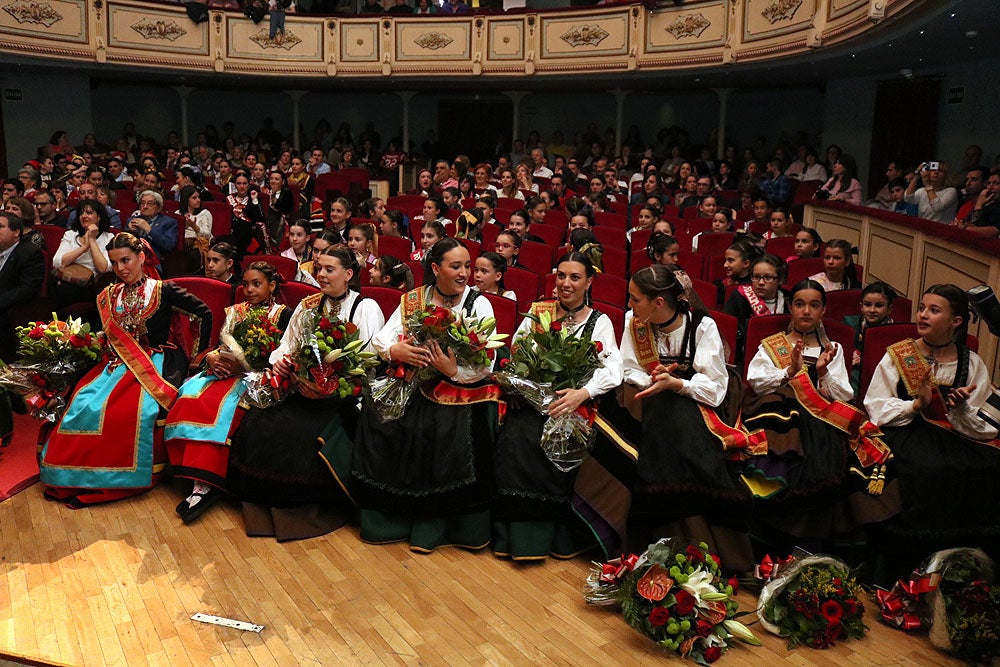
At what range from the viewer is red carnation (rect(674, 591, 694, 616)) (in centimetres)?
284

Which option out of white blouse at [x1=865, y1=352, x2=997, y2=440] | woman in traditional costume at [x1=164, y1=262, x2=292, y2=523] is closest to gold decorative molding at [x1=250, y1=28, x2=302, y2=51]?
woman in traditional costume at [x1=164, y1=262, x2=292, y2=523]

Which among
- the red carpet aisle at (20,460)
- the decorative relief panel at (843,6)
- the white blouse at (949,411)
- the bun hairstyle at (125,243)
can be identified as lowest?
the red carpet aisle at (20,460)

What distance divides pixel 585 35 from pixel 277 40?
4787mm

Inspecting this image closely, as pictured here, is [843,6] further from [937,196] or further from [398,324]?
[398,324]

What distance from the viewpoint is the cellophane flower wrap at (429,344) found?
11.4 ft

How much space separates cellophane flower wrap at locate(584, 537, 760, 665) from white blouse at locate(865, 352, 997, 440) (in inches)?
36.4

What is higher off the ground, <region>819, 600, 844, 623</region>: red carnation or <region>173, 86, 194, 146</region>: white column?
<region>173, 86, 194, 146</region>: white column

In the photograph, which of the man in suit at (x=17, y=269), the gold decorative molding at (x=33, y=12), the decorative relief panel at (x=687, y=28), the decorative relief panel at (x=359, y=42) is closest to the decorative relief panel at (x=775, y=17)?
the decorative relief panel at (x=687, y=28)

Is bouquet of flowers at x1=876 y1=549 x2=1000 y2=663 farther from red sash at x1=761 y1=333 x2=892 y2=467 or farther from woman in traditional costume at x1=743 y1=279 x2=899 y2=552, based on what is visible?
red sash at x1=761 y1=333 x2=892 y2=467

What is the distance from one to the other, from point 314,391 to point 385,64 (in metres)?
10.7

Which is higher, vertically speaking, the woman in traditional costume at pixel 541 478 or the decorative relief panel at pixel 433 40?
the decorative relief panel at pixel 433 40

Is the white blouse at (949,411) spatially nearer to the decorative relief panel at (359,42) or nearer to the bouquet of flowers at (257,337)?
the bouquet of flowers at (257,337)

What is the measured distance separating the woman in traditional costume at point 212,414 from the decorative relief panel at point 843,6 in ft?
19.6

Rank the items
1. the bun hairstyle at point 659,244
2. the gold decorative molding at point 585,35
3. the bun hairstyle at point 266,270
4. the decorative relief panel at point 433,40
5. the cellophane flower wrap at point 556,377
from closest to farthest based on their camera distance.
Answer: the cellophane flower wrap at point 556,377 → the bun hairstyle at point 266,270 → the bun hairstyle at point 659,244 → the gold decorative molding at point 585,35 → the decorative relief panel at point 433,40
